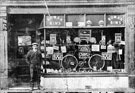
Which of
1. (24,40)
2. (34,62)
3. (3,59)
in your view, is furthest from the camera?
(24,40)

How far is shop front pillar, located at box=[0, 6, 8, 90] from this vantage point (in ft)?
37.2

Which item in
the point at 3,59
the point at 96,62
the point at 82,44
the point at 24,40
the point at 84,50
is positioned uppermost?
the point at 24,40

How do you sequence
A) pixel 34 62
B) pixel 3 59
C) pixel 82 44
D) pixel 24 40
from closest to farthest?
pixel 34 62, pixel 3 59, pixel 82 44, pixel 24 40

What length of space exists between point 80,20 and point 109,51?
1455 millimetres

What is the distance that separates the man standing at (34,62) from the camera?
11.1 metres

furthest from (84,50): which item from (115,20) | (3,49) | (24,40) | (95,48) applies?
(3,49)

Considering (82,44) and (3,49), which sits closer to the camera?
(3,49)

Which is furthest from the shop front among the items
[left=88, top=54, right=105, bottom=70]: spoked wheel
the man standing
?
the man standing

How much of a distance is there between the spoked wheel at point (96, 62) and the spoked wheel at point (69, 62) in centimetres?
51

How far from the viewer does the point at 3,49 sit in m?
11.4

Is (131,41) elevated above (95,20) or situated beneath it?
situated beneath

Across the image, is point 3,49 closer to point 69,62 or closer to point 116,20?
point 69,62

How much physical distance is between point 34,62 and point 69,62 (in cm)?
122

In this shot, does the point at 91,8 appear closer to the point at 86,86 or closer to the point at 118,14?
the point at 118,14
